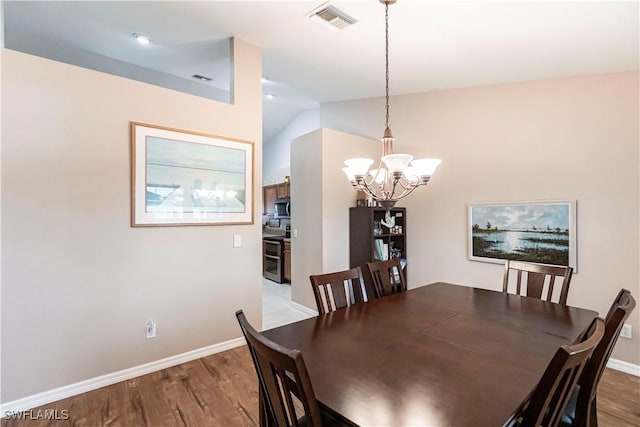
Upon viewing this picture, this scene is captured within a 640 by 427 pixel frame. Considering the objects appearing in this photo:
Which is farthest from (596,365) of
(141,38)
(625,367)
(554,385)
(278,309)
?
(141,38)

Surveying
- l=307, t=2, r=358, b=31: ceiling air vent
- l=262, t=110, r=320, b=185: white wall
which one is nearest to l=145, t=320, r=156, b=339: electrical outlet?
l=307, t=2, r=358, b=31: ceiling air vent

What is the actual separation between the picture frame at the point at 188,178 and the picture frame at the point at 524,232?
8.23 feet

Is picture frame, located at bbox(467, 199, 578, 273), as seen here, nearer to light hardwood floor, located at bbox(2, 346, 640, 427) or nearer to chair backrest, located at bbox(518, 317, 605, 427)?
light hardwood floor, located at bbox(2, 346, 640, 427)

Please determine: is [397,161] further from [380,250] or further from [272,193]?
[272,193]

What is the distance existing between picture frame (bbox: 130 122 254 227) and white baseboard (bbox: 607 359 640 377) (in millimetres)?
3521

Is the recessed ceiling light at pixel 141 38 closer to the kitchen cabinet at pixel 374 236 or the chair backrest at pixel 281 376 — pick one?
the kitchen cabinet at pixel 374 236

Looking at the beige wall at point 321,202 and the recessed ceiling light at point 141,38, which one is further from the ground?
the recessed ceiling light at point 141,38

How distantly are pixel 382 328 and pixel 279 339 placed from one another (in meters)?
0.56

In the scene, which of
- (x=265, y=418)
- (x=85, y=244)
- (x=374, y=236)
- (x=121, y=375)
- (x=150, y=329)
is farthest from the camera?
(x=374, y=236)

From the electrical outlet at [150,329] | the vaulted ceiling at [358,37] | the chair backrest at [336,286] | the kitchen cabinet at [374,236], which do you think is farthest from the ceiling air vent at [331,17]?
the electrical outlet at [150,329]

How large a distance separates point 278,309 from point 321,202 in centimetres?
163

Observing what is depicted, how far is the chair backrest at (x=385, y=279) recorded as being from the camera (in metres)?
2.39

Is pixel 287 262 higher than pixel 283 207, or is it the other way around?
pixel 283 207

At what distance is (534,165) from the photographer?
3100 millimetres
